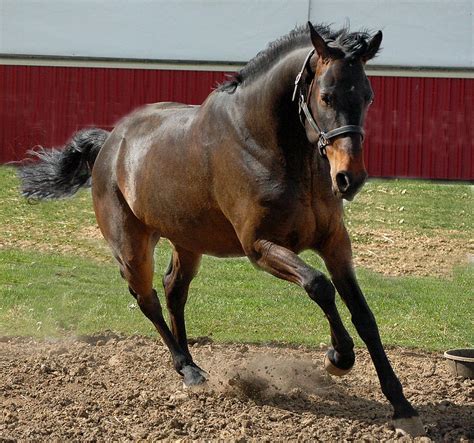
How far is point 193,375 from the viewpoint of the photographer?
7.30 metres

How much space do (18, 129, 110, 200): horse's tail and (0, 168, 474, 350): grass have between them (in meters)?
1.44

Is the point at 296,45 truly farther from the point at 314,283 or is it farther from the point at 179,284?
the point at 179,284

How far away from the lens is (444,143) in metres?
22.4

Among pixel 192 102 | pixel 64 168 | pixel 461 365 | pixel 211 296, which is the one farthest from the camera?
pixel 192 102

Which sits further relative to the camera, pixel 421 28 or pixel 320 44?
pixel 421 28

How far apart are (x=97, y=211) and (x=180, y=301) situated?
1.06m

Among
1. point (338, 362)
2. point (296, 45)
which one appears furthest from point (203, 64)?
point (338, 362)

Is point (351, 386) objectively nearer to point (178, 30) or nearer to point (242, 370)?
point (242, 370)

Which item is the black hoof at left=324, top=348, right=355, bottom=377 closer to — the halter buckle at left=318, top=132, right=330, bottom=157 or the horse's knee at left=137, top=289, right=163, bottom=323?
the halter buckle at left=318, top=132, right=330, bottom=157

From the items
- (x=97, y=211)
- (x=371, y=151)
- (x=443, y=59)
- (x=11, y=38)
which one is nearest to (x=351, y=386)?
(x=97, y=211)

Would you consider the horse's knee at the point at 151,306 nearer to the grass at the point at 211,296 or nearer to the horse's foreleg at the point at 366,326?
the grass at the point at 211,296

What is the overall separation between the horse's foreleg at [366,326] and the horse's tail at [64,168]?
10.2 ft

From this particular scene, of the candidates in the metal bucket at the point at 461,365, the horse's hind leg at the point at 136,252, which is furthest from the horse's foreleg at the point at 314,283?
the horse's hind leg at the point at 136,252

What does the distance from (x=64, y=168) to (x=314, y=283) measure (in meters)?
3.89
